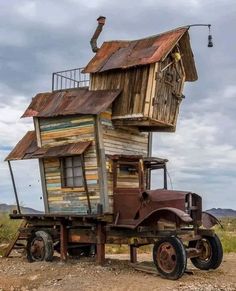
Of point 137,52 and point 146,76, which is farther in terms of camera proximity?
point 137,52

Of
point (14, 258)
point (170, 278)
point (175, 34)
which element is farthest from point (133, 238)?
point (175, 34)

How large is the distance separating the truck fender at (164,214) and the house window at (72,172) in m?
3.49

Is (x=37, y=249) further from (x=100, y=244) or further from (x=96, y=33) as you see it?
(x=96, y=33)

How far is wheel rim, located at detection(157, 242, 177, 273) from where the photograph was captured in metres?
14.7

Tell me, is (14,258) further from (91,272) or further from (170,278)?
(170,278)

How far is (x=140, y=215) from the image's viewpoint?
653 inches

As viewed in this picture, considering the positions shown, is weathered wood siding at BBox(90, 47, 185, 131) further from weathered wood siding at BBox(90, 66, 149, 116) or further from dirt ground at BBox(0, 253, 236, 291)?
dirt ground at BBox(0, 253, 236, 291)

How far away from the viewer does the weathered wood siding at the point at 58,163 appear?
1836 centimetres

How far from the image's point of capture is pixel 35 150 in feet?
66.3

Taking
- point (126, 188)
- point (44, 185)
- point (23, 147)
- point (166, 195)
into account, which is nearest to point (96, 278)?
point (166, 195)

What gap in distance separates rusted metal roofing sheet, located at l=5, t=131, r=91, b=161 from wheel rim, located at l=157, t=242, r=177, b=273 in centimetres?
472

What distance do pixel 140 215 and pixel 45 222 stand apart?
482 centimetres

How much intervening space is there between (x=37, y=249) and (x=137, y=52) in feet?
27.1

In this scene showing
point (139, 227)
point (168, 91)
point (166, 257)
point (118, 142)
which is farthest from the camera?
point (168, 91)
